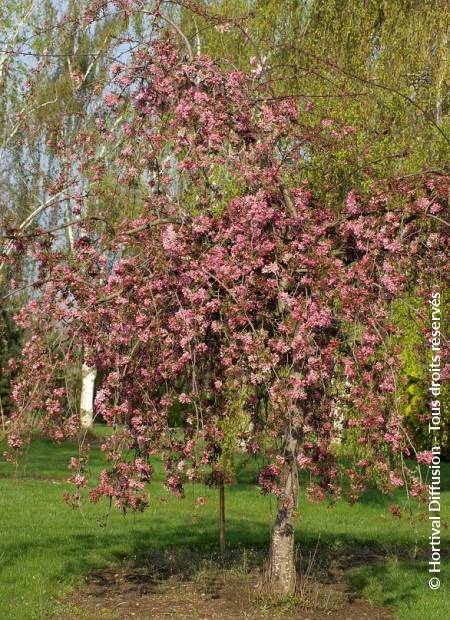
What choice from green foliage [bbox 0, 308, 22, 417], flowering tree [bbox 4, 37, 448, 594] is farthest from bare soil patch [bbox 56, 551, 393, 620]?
green foliage [bbox 0, 308, 22, 417]

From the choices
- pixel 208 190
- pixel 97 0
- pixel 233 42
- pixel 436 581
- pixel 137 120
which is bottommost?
pixel 436 581

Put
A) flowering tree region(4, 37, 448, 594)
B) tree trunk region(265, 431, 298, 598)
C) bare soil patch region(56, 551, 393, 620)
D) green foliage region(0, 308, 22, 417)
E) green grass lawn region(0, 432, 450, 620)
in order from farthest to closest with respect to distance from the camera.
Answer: green foliage region(0, 308, 22, 417)
green grass lawn region(0, 432, 450, 620)
tree trunk region(265, 431, 298, 598)
bare soil patch region(56, 551, 393, 620)
flowering tree region(4, 37, 448, 594)

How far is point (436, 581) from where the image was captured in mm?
9797

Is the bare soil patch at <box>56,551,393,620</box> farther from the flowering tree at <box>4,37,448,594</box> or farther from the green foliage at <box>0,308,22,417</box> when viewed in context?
the green foliage at <box>0,308,22,417</box>

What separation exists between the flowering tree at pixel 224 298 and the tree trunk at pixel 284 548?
0.02 meters

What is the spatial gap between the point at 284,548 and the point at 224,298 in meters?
2.67

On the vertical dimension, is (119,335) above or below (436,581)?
above

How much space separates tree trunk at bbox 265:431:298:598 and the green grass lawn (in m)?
0.93

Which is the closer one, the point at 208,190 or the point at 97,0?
the point at 208,190

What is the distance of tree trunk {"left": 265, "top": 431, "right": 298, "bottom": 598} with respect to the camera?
887cm

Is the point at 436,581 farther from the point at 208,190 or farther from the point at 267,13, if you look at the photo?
the point at 267,13

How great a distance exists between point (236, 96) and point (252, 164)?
0.69m

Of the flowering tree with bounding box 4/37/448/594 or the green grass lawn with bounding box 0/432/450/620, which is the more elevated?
the flowering tree with bounding box 4/37/448/594

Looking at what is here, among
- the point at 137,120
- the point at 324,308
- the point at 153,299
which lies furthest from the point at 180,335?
the point at 137,120
